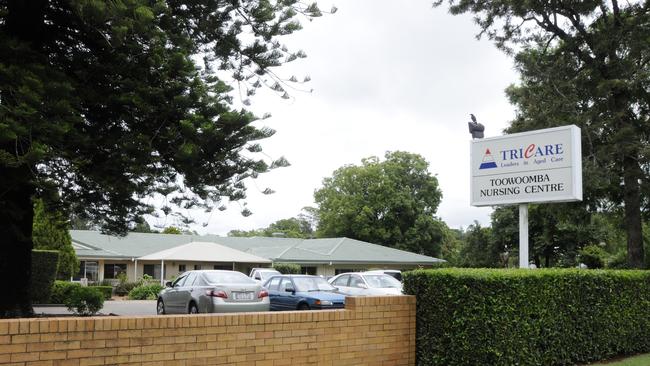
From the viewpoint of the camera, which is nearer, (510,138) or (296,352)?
(296,352)

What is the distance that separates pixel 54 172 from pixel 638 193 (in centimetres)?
1766

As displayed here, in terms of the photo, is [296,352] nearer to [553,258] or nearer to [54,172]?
[54,172]

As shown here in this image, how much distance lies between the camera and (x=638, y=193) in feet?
65.8

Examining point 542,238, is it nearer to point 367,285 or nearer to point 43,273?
point 367,285

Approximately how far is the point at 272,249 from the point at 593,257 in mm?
22809

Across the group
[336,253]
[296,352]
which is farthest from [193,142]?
[336,253]

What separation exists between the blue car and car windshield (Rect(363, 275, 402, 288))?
2.14m

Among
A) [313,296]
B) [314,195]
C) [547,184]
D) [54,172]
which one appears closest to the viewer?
[547,184]

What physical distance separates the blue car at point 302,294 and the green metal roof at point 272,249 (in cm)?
2393

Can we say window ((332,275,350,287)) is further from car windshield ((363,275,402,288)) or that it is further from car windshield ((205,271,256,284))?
car windshield ((205,271,256,284))

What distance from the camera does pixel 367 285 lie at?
1980 centimetres

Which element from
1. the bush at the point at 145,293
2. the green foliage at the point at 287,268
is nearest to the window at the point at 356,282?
the bush at the point at 145,293

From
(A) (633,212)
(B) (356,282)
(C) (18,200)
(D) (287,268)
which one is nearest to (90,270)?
(D) (287,268)

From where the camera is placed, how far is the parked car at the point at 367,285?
19469mm
